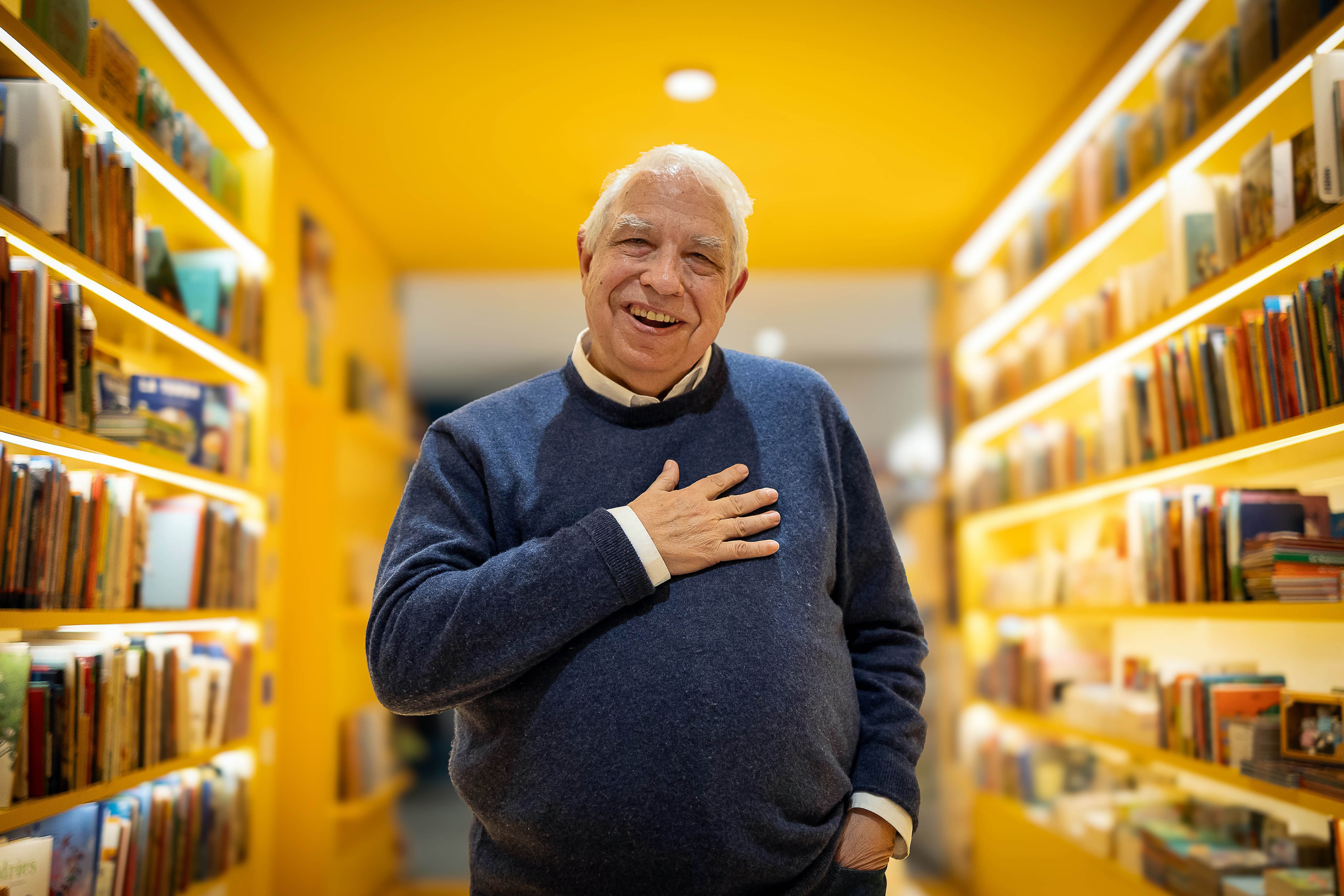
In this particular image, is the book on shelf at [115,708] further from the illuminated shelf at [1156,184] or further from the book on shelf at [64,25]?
the illuminated shelf at [1156,184]

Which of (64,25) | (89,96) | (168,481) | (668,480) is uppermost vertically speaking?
(64,25)

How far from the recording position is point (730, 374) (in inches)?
59.3

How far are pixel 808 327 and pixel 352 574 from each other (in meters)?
3.07

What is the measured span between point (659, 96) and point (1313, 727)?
275 centimetres

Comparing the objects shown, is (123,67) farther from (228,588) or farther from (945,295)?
(945,295)

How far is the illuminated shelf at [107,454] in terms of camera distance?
6.22 ft

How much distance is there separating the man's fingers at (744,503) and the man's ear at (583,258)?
42 centimetres

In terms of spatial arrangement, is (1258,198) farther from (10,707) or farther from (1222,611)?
(10,707)

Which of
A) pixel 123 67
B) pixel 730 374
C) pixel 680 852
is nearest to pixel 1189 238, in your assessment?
pixel 730 374

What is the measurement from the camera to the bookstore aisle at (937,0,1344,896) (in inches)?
84.5

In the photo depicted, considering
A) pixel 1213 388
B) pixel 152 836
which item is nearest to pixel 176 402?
pixel 152 836

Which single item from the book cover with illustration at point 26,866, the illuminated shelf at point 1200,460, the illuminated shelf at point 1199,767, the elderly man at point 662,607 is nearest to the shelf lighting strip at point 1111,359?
the illuminated shelf at point 1200,460

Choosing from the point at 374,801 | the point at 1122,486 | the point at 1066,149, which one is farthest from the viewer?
the point at 374,801

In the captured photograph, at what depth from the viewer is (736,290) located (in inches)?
62.0
